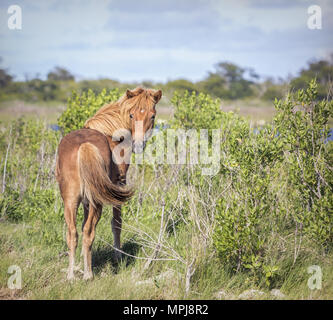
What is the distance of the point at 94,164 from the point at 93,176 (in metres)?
0.13

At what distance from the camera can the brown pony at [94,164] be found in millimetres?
4027

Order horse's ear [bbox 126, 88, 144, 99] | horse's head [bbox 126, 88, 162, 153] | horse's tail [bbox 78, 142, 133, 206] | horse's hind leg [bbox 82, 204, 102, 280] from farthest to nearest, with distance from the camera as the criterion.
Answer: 1. horse's ear [bbox 126, 88, 144, 99]
2. horse's head [bbox 126, 88, 162, 153]
3. horse's hind leg [bbox 82, 204, 102, 280]
4. horse's tail [bbox 78, 142, 133, 206]

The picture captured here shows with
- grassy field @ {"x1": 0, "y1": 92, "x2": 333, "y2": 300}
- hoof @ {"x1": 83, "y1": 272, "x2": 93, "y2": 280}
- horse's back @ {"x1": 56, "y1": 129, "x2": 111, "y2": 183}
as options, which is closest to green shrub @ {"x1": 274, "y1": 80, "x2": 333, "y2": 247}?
grassy field @ {"x1": 0, "y1": 92, "x2": 333, "y2": 300}

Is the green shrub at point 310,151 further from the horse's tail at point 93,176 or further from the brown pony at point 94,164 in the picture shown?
the horse's tail at point 93,176

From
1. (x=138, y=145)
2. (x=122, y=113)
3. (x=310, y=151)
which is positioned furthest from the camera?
(x=310, y=151)

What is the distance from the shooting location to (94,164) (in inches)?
158

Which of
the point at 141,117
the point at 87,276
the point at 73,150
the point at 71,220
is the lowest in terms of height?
the point at 87,276

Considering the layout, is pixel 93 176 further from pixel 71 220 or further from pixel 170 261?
pixel 170 261

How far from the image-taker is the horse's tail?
3.99m

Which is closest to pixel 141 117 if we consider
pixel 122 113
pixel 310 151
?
pixel 122 113

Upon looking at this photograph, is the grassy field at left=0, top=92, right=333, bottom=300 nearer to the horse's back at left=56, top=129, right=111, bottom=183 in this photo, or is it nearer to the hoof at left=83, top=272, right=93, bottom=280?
the hoof at left=83, top=272, right=93, bottom=280

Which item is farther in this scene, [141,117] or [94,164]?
[141,117]

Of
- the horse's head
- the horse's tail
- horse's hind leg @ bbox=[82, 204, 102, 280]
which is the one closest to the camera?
the horse's tail
